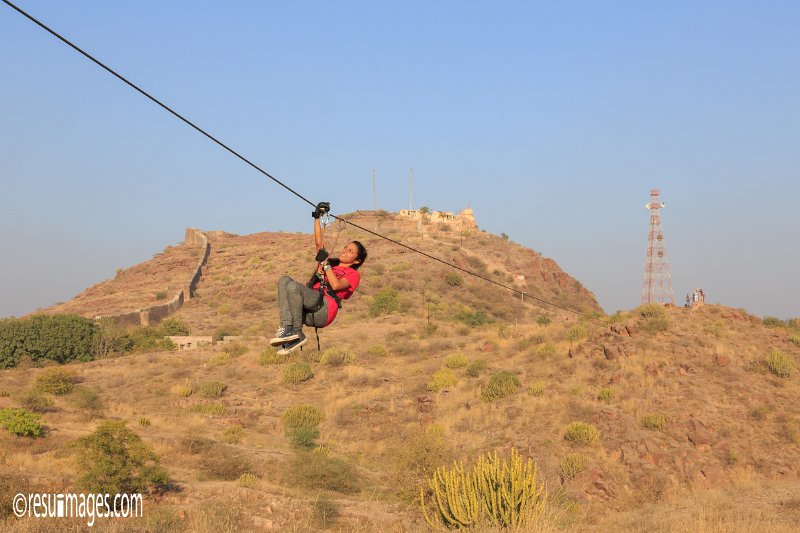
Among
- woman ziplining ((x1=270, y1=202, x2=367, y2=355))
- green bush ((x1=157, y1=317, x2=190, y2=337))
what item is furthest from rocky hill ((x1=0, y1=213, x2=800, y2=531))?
green bush ((x1=157, y1=317, x2=190, y2=337))

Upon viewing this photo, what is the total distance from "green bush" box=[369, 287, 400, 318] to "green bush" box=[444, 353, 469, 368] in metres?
22.4

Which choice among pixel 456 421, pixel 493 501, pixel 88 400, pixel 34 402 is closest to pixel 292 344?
pixel 493 501

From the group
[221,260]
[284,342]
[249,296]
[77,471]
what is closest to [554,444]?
[77,471]

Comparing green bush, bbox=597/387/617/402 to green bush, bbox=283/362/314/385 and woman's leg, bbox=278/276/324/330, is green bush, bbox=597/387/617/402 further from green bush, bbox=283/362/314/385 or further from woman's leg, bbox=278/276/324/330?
woman's leg, bbox=278/276/324/330

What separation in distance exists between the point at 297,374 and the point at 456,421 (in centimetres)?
1247

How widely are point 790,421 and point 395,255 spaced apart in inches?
2563

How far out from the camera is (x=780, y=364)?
33094mm

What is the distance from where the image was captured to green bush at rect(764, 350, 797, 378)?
32875 mm

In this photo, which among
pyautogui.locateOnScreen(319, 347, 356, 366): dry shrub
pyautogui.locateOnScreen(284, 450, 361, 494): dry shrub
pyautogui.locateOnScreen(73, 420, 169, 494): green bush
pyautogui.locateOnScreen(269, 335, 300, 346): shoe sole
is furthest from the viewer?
pyautogui.locateOnScreen(319, 347, 356, 366): dry shrub

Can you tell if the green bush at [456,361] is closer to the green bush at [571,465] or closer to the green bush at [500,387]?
the green bush at [500,387]

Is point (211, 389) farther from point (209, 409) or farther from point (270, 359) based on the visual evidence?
point (270, 359)

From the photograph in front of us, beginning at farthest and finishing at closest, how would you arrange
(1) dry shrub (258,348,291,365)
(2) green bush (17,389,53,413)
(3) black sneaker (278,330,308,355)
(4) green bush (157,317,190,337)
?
(4) green bush (157,317,190,337) < (1) dry shrub (258,348,291,365) < (2) green bush (17,389,53,413) < (3) black sneaker (278,330,308,355)

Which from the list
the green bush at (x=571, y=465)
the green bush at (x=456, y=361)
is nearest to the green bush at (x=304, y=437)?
the green bush at (x=456, y=361)

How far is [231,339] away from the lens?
5725cm
